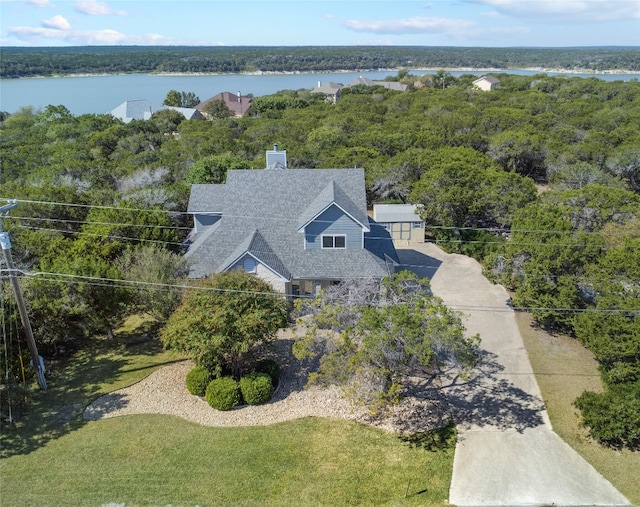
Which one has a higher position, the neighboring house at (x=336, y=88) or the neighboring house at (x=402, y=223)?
the neighboring house at (x=336, y=88)

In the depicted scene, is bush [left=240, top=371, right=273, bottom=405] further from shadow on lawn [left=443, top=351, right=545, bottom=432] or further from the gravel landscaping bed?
shadow on lawn [left=443, top=351, right=545, bottom=432]

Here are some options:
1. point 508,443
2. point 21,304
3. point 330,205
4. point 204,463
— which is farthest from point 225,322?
point 508,443

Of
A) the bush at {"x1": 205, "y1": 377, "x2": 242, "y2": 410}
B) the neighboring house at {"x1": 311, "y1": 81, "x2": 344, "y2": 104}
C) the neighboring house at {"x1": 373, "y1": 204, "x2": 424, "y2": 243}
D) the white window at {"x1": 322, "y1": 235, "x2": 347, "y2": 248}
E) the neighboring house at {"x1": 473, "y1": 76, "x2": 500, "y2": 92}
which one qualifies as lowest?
the bush at {"x1": 205, "y1": 377, "x2": 242, "y2": 410}

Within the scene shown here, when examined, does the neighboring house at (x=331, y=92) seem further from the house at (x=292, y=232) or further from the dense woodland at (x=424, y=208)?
the house at (x=292, y=232)

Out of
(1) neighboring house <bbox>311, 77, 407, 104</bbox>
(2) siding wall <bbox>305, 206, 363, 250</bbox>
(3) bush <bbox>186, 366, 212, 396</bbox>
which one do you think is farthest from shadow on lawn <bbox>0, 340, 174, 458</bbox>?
(1) neighboring house <bbox>311, 77, 407, 104</bbox>

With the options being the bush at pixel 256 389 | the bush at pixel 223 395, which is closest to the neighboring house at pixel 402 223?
the bush at pixel 256 389

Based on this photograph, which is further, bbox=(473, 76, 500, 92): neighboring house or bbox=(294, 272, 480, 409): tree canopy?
bbox=(473, 76, 500, 92): neighboring house

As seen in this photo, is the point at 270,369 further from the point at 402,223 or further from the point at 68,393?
the point at 402,223
